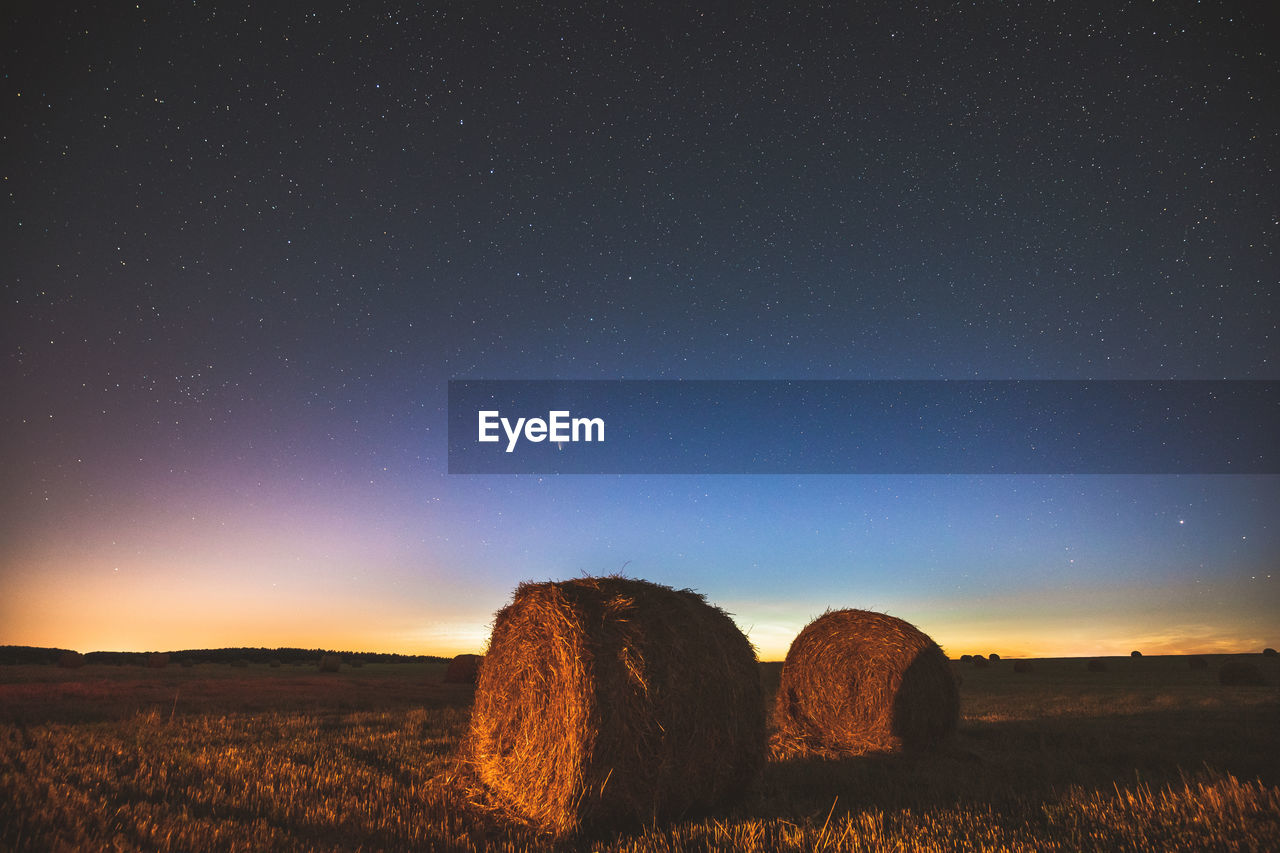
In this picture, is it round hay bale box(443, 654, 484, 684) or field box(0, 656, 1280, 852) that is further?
Result: round hay bale box(443, 654, 484, 684)

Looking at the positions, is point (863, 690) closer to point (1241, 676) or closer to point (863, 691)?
point (863, 691)

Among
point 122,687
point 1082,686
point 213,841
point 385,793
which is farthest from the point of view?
point 1082,686

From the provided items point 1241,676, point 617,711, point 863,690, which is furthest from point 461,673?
point 1241,676

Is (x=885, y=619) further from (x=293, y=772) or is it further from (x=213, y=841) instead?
(x=213, y=841)

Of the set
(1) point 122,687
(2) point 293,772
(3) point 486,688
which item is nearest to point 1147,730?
(3) point 486,688

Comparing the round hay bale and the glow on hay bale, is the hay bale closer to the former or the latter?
the glow on hay bale

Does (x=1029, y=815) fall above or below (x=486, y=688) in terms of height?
below

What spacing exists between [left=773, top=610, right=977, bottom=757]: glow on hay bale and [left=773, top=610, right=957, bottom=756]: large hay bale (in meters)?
0.02

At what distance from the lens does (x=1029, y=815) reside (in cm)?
664

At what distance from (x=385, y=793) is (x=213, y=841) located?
6.34 ft

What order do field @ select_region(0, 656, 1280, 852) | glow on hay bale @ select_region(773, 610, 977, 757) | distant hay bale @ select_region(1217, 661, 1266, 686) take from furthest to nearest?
distant hay bale @ select_region(1217, 661, 1266, 686) < glow on hay bale @ select_region(773, 610, 977, 757) < field @ select_region(0, 656, 1280, 852)

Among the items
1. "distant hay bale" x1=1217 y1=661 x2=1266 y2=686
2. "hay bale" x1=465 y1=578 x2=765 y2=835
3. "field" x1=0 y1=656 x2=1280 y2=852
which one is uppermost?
"hay bale" x1=465 y1=578 x2=765 y2=835

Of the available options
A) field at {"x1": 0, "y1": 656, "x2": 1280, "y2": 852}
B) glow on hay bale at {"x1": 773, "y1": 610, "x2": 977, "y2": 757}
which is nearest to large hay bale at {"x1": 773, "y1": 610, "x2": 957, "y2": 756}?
glow on hay bale at {"x1": 773, "y1": 610, "x2": 977, "y2": 757}

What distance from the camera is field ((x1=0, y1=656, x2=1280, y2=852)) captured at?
5.73 metres
